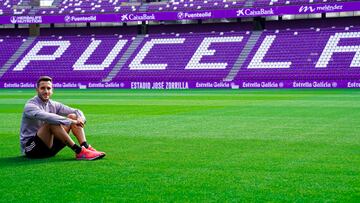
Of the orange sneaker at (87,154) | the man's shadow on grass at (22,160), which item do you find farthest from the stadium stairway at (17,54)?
the orange sneaker at (87,154)

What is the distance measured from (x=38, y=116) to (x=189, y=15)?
175 feet

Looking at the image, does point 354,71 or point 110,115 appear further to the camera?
point 354,71

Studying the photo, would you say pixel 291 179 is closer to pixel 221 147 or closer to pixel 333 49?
pixel 221 147

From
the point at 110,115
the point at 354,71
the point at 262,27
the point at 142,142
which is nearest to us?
the point at 142,142

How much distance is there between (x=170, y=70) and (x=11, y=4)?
984 inches

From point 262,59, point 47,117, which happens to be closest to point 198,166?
point 47,117

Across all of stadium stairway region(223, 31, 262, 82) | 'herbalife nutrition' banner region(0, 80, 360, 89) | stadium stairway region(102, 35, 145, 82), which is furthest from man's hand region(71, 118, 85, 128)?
stadium stairway region(102, 35, 145, 82)

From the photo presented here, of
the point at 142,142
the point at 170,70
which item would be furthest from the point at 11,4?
the point at 142,142

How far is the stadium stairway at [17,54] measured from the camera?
213 feet

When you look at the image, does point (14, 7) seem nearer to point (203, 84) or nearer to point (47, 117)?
point (203, 84)

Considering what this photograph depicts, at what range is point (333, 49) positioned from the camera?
54156 mm

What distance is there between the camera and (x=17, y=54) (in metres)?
66.9

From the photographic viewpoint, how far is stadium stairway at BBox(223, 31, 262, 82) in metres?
55.2

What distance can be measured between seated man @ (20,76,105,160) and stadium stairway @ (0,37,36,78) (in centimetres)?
5606
